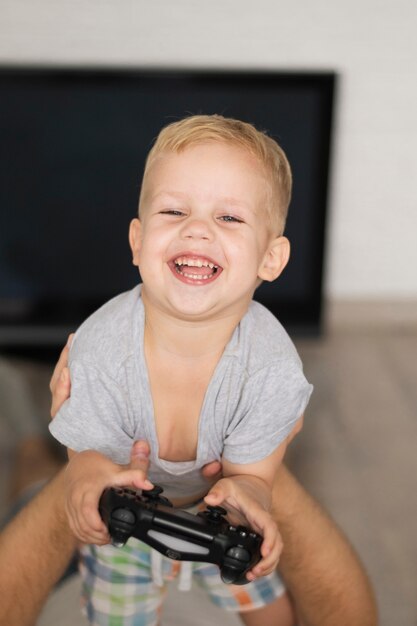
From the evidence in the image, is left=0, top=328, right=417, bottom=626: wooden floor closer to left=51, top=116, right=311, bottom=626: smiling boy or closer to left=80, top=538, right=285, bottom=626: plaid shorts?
left=80, top=538, right=285, bottom=626: plaid shorts

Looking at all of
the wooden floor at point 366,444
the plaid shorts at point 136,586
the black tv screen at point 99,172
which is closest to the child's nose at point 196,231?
the plaid shorts at point 136,586

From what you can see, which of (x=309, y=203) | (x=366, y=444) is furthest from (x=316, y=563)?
(x=309, y=203)

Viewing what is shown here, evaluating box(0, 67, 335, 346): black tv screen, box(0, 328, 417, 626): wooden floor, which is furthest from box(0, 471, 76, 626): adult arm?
box(0, 67, 335, 346): black tv screen

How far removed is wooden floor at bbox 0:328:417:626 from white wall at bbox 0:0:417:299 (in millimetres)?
250

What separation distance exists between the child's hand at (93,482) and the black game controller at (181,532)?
0.01 meters

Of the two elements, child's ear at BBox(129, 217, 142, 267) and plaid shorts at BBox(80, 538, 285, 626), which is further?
plaid shorts at BBox(80, 538, 285, 626)

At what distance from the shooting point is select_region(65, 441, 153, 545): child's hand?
39 cm

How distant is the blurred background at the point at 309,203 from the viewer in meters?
1.28

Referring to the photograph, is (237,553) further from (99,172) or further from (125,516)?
(99,172)

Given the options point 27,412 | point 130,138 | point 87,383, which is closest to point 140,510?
point 87,383

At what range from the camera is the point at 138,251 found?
0.39 metres

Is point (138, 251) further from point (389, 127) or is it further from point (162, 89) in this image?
point (389, 127)

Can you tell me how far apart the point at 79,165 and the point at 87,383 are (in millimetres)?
1048

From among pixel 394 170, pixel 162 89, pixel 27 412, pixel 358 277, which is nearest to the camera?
pixel 27 412
